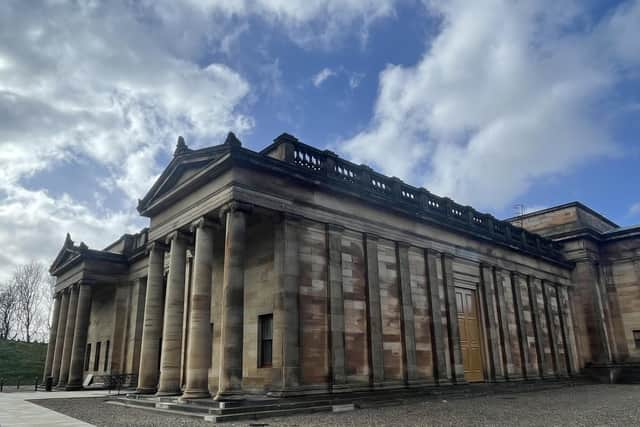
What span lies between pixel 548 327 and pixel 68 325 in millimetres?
28067

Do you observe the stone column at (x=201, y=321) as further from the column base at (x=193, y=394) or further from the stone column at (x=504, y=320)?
the stone column at (x=504, y=320)

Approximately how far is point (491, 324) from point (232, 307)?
46.7 feet

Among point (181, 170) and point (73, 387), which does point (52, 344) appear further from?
point (181, 170)

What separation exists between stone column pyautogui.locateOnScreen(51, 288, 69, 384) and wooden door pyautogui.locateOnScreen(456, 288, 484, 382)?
76.6 feet

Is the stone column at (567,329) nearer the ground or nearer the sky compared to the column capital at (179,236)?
nearer the ground

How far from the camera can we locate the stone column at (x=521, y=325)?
76.7 ft

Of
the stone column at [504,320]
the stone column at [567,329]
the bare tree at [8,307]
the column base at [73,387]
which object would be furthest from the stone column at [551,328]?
A: the bare tree at [8,307]

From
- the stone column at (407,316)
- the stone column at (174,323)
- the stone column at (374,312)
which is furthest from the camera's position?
the stone column at (407,316)

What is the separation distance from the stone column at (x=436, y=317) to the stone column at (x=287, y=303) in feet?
23.5

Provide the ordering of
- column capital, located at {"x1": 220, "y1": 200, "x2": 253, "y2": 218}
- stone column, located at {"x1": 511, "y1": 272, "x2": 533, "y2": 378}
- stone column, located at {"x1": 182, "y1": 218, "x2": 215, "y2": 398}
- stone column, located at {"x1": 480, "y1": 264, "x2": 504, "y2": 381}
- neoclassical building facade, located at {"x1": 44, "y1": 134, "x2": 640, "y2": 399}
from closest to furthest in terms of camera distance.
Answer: stone column, located at {"x1": 182, "y1": 218, "x2": 215, "y2": 398} → column capital, located at {"x1": 220, "y1": 200, "x2": 253, "y2": 218} → neoclassical building facade, located at {"x1": 44, "y1": 134, "x2": 640, "y2": 399} → stone column, located at {"x1": 480, "y1": 264, "x2": 504, "y2": 381} → stone column, located at {"x1": 511, "y1": 272, "x2": 533, "y2": 378}

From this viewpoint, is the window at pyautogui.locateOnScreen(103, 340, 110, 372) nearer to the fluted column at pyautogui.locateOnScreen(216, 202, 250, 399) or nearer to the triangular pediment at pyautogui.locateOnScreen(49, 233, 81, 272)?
the triangular pediment at pyautogui.locateOnScreen(49, 233, 81, 272)

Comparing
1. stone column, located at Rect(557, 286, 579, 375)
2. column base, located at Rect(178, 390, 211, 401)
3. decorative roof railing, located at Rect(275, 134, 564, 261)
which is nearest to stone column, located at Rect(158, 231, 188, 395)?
column base, located at Rect(178, 390, 211, 401)

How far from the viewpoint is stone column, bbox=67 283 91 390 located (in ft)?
81.6

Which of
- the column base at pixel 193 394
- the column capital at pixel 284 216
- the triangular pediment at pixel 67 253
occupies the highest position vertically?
the triangular pediment at pixel 67 253
